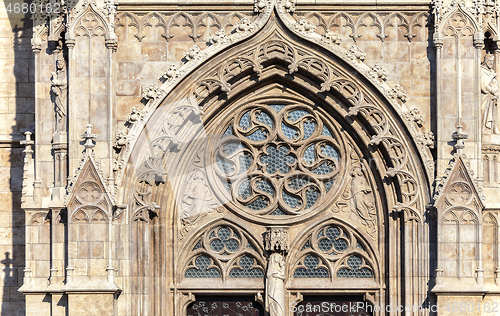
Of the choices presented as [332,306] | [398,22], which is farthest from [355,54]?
[332,306]

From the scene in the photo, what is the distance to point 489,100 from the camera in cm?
2030

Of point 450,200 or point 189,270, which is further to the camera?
point 189,270

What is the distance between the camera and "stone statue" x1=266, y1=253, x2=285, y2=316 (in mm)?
20172

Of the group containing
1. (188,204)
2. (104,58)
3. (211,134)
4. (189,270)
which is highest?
(104,58)

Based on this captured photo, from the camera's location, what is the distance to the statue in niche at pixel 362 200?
20.8 meters

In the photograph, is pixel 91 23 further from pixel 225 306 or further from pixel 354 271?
pixel 354 271

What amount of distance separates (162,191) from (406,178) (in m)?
4.81

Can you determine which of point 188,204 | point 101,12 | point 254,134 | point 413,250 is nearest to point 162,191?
point 188,204

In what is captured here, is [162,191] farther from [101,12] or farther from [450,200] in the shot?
[450,200]

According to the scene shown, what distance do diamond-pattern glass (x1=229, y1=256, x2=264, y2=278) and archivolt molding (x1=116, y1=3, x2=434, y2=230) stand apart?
2.48m

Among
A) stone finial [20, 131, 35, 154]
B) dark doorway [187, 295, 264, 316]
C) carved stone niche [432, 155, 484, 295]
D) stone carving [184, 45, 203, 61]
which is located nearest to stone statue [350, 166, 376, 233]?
carved stone niche [432, 155, 484, 295]

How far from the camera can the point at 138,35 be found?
20.7m

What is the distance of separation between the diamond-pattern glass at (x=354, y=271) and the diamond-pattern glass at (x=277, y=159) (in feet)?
7.46

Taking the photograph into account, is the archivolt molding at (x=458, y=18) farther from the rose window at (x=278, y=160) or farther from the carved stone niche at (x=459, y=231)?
the rose window at (x=278, y=160)
